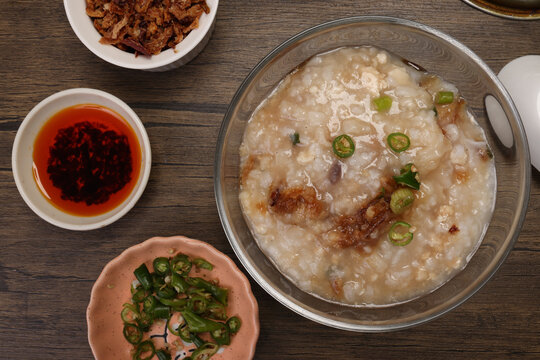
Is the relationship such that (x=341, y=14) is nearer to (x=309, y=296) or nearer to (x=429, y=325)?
A: (x=309, y=296)

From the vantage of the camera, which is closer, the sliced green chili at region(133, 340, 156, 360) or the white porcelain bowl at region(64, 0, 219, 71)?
the white porcelain bowl at region(64, 0, 219, 71)

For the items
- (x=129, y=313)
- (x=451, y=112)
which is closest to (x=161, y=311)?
(x=129, y=313)

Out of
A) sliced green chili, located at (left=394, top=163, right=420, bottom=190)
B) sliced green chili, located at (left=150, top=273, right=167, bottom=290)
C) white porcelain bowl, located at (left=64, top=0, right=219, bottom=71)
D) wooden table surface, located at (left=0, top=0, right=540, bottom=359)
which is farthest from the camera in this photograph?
wooden table surface, located at (left=0, top=0, right=540, bottom=359)

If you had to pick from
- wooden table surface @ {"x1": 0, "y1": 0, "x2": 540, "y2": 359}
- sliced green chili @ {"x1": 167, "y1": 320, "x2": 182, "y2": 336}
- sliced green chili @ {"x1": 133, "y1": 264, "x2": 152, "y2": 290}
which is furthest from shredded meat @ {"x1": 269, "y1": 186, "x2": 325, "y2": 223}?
sliced green chili @ {"x1": 167, "y1": 320, "x2": 182, "y2": 336}

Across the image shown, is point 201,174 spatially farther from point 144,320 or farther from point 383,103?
point 383,103

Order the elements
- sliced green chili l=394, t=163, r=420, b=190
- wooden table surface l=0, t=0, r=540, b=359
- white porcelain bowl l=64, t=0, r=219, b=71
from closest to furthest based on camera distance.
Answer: sliced green chili l=394, t=163, r=420, b=190
white porcelain bowl l=64, t=0, r=219, b=71
wooden table surface l=0, t=0, r=540, b=359

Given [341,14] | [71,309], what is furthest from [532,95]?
[71,309]

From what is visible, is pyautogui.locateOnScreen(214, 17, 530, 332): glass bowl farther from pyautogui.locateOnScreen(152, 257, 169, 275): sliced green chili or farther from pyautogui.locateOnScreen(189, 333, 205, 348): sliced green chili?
pyautogui.locateOnScreen(189, 333, 205, 348): sliced green chili
